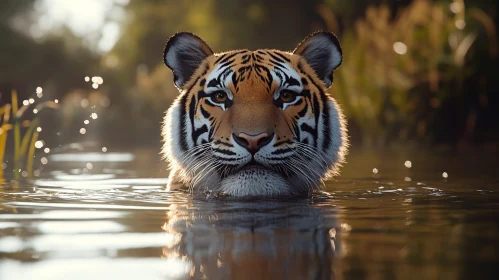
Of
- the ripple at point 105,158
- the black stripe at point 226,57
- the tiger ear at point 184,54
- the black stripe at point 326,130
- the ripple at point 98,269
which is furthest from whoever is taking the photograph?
the ripple at point 105,158

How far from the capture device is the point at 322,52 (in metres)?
7.16

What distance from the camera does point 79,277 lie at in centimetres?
343

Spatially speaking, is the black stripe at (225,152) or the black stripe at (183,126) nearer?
the black stripe at (225,152)

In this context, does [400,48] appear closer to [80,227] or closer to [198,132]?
[198,132]

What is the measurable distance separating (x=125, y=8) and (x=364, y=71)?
59.1 ft

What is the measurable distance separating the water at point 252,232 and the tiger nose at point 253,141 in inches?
14.6

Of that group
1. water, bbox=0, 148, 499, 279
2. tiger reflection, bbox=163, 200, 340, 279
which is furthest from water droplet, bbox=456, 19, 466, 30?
tiger reflection, bbox=163, 200, 340, 279

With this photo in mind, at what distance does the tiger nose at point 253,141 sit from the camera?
5777mm

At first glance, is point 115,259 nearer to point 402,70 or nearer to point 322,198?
point 322,198

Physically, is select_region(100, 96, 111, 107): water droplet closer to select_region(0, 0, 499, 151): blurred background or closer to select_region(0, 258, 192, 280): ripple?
select_region(0, 0, 499, 151): blurred background

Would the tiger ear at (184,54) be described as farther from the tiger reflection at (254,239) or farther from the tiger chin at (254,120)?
the tiger reflection at (254,239)

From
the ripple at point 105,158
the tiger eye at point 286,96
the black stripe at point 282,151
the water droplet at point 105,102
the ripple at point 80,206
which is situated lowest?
the ripple at point 80,206

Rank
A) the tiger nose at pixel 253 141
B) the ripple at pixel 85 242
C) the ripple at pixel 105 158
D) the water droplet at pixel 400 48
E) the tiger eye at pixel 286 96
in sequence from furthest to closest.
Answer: the water droplet at pixel 400 48 < the ripple at pixel 105 158 < the tiger eye at pixel 286 96 < the tiger nose at pixel 253 141 < the ripple at pixel 85 242

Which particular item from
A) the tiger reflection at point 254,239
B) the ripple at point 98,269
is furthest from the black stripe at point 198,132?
the ripple at point 98,269
